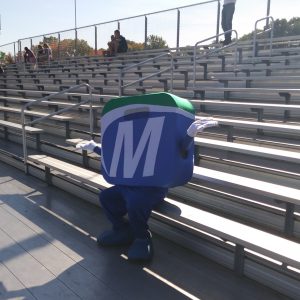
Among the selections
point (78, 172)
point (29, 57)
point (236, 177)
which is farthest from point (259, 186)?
point (29, 57)

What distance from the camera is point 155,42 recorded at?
12.8 metres

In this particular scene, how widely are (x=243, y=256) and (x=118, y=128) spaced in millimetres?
1136

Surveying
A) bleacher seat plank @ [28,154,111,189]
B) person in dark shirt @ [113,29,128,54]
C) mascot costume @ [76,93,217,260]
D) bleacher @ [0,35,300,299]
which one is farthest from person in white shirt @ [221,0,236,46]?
mascot costume @ [76,93,217,260]

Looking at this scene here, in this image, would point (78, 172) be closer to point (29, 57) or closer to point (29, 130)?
point (29, 130)

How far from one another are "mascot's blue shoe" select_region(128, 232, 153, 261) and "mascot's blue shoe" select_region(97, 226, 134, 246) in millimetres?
193

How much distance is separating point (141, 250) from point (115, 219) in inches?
14.0

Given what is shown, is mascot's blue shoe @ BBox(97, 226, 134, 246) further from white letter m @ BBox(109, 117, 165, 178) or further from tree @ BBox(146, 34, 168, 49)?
tree @ BBox(146, 34, 168, 49)

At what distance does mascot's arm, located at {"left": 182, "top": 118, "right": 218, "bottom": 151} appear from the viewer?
239 cm

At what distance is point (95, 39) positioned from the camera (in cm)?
1417

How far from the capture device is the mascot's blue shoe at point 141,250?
2.58 meters

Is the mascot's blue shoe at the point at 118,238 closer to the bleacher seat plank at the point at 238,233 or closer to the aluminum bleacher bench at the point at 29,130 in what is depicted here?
the bleacher seat plank at the point at 238,233

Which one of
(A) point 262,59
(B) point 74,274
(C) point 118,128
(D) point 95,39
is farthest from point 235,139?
(D) point 95,39

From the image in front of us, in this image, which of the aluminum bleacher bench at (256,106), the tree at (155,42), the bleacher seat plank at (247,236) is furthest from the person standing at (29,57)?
the bleacher seat plank at (247,236)

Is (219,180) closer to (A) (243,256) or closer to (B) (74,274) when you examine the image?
(A) (243,256)
